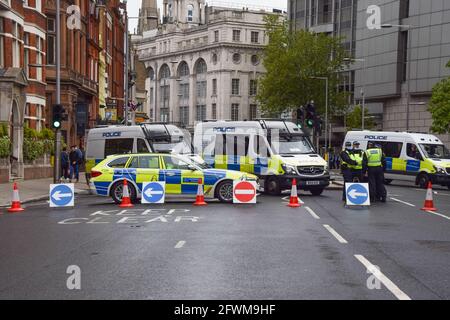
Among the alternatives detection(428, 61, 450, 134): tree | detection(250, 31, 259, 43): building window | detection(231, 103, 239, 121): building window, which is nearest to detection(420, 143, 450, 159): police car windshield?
detection(428, 61, 450, 134): tree

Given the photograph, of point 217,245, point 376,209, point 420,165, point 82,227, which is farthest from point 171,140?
point 217,245

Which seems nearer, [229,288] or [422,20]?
[229,288]

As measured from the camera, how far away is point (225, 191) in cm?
2047

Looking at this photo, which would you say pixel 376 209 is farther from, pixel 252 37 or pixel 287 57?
pixel 252 37

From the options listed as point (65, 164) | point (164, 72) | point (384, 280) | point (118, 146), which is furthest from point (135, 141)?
point (164, 72)

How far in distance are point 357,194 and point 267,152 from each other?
211 inches

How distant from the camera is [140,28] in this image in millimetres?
188250

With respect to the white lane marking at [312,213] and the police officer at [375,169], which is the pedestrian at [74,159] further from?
the white lane marking at [312,213]

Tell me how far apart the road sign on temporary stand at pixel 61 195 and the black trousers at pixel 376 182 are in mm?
8528

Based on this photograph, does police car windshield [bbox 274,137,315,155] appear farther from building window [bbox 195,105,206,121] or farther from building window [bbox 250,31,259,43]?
building window [bbox 195,105,206,121]

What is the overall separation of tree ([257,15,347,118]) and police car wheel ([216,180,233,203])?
48338 mm

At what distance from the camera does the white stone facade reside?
419 feet

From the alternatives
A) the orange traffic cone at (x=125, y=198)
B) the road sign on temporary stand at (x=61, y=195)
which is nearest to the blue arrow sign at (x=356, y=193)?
the orange traffic cone at (x=125, y=198)
